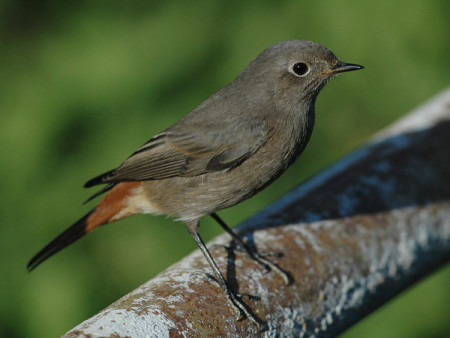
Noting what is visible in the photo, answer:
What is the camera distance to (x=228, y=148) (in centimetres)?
310

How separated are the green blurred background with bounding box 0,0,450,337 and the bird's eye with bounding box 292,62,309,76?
4.08ft

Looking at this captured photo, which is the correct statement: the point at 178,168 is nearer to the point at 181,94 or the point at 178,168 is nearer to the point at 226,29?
the point at 181,94

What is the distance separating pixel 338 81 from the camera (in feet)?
15.7

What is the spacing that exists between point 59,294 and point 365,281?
186 cm

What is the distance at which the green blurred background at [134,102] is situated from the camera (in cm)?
395

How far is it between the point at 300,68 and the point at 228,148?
0.54 m

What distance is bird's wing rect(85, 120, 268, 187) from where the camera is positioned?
307 cm

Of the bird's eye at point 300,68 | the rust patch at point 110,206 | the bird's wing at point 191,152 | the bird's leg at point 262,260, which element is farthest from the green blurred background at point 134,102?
the bird's eye at point 300,68

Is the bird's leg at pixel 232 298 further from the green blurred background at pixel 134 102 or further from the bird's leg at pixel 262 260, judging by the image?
the green blurred background at pixel 134 102

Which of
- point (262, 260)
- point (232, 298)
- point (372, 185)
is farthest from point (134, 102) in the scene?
point (232, 298)

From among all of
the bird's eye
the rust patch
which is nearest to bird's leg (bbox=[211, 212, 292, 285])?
the rust patch

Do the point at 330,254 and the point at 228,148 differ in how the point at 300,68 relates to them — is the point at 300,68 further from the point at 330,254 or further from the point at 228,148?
the point at 330,254

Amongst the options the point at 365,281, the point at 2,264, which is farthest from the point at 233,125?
the point at 2,264

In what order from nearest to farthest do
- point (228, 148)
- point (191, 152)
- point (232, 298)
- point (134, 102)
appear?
point (232, 298), point (228, 148), point (191, 152), point (134, 102)
